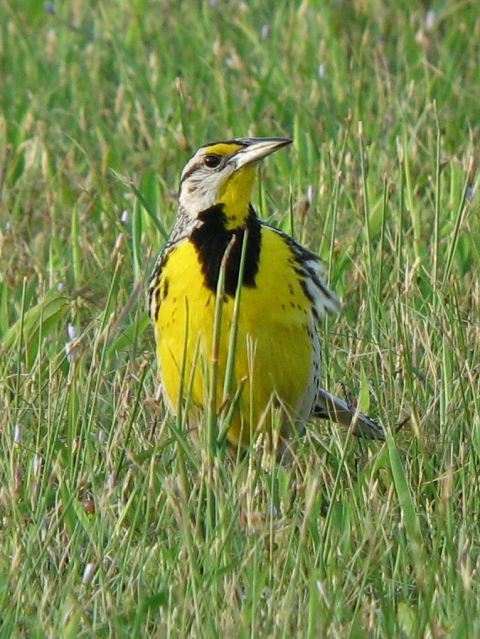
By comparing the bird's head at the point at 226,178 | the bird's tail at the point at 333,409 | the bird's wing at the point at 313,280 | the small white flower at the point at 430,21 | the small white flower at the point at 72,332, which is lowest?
the bird's tail at the point at 333,409

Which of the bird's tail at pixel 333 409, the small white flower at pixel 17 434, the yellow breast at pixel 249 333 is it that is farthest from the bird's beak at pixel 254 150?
the small white flower at pixel 17 434

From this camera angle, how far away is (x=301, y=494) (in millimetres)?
3266

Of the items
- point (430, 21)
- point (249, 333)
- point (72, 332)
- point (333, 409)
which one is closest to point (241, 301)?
point (249, 333)

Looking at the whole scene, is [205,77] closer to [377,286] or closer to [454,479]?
[377,286]

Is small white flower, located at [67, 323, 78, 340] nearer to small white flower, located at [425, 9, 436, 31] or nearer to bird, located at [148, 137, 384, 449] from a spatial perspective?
bird, located at [148, 137, 384, 449]

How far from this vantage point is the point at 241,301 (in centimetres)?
370

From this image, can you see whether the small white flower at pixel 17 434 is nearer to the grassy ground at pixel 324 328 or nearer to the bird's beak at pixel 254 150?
the grassy ground at pixel 324 328

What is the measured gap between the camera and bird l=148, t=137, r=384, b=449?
369 cm

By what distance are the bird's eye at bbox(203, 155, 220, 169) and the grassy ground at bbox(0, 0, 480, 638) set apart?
27cm

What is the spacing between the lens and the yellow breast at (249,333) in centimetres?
368

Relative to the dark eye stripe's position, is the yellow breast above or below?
below

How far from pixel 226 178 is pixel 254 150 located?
90mm

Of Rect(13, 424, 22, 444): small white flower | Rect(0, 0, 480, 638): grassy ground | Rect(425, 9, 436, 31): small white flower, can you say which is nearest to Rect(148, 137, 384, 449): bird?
Rect(0, 0, 480, 638): grassy ground

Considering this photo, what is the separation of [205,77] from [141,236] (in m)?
1.42
